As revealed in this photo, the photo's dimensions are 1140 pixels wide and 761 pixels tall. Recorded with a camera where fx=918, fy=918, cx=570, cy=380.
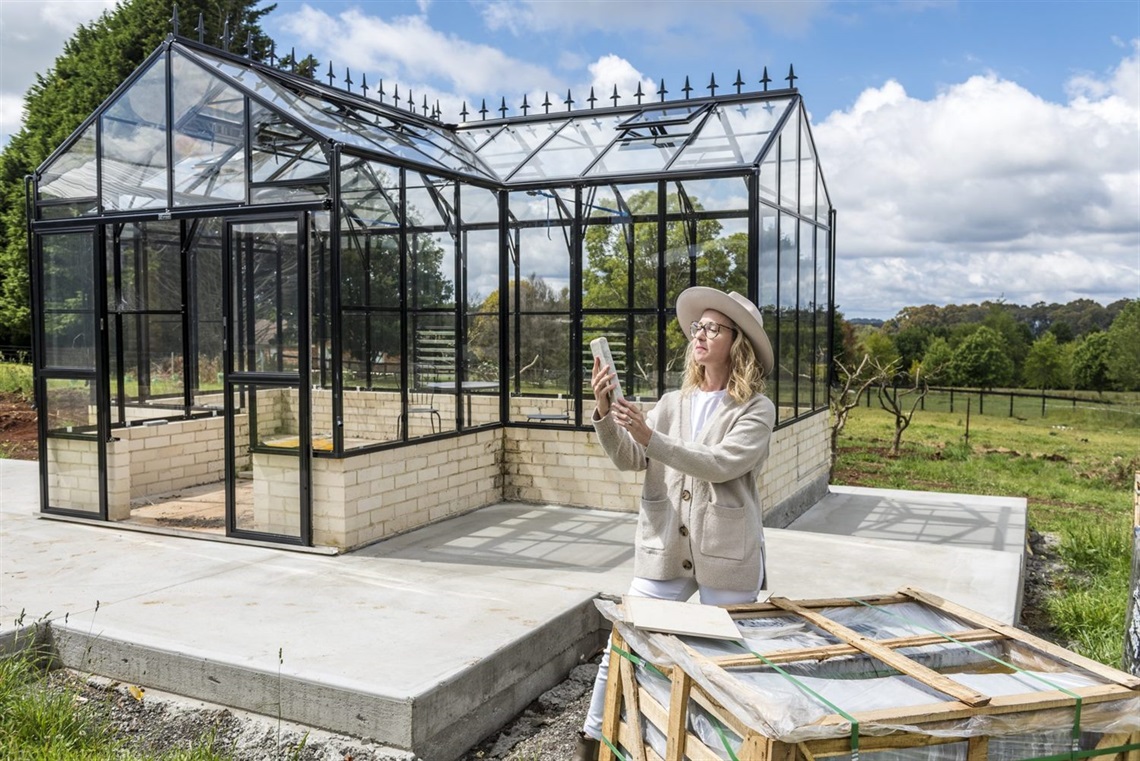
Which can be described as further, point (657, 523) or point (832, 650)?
point (657, 523)

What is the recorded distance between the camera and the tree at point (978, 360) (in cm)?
2811

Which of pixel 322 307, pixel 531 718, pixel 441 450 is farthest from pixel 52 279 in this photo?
pixel 531 718

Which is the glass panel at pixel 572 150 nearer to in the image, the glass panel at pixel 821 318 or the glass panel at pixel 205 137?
the glass panel at pixel 821 318

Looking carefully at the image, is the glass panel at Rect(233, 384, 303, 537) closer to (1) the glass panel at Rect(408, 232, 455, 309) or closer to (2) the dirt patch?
(1) the glass panel at Rect(408, 232, 455, 309)

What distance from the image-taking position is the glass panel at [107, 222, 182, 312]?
860cm

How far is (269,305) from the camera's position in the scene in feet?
21.8

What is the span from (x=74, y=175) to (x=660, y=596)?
6.54 metres

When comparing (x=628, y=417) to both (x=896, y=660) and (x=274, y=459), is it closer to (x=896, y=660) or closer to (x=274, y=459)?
(x=896, y=660)

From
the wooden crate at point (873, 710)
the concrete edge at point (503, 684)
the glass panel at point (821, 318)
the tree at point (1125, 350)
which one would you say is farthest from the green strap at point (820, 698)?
the tree at point (1125, 350)

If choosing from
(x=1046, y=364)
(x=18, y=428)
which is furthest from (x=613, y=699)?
(x=1046, y=364)

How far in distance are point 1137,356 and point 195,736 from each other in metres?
29.9

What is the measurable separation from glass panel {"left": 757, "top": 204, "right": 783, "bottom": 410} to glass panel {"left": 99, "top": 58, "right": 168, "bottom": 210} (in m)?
4.72

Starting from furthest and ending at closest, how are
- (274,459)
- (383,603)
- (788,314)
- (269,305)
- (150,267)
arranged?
(150,267)
(788,314)
(269,305)
(274,459)
(383,603)

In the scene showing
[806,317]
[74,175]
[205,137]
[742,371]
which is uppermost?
[205,137]
